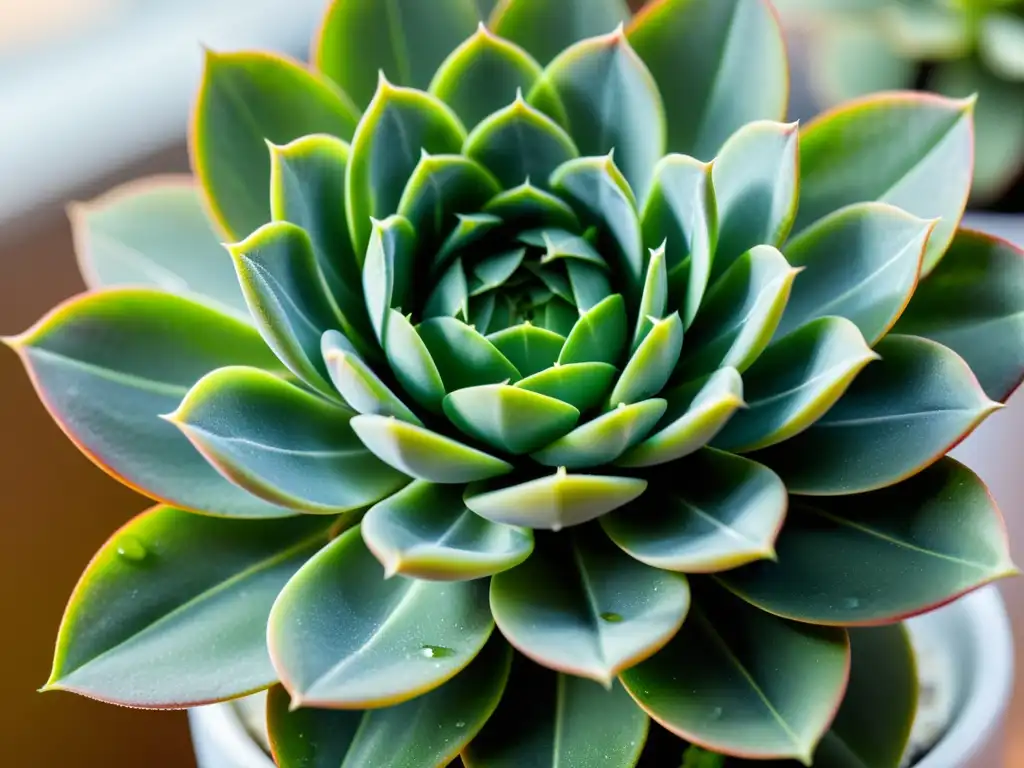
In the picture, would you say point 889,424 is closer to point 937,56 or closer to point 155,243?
point 155,243

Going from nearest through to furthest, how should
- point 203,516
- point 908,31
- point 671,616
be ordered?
point 671,616 < point 203,516 < point 908,31

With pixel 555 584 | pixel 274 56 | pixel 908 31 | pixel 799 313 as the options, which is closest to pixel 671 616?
pixel 555 584

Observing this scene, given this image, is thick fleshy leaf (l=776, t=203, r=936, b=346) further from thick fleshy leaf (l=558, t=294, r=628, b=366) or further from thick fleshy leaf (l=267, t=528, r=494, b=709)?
thick fleshy leaf (l=267, t=528, r=494, b=709)

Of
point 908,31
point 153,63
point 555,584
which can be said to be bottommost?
point 908,31

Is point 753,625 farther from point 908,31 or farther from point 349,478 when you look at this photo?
point 908,31

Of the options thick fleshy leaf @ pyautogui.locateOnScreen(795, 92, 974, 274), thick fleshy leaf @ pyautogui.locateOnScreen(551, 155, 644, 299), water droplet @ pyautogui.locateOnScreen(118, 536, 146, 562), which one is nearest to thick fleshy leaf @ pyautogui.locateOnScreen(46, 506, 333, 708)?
water droplet @ pyautogui.locateOnScreen(118, 536, 146, 562)

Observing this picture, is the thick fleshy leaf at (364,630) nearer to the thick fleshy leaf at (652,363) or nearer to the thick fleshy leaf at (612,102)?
the thick fleshy leaf at (652,363)
